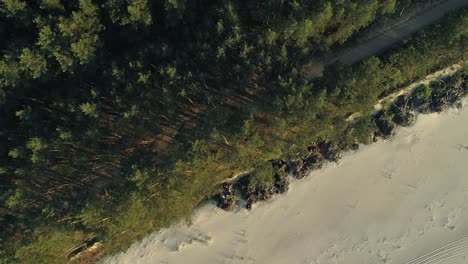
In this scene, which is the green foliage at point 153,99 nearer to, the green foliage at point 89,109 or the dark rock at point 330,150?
the green foliage at point 89,109

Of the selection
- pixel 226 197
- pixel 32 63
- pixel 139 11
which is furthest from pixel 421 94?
pixel 32 63

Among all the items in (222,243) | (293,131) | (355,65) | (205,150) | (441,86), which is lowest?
(222,243)

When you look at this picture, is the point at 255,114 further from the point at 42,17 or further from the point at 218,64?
the point at 42,17

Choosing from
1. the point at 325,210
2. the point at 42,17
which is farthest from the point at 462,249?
the point at 42,17

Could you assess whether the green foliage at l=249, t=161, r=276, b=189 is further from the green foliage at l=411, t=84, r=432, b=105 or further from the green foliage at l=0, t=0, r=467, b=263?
the green foliage at l=411, t=84, r=432, b=105

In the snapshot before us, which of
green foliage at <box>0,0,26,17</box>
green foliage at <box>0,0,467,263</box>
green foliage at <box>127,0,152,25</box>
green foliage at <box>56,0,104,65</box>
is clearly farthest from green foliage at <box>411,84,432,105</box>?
green foliage at <box>0,0,26,17</box>

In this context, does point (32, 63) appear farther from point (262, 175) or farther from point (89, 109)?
point (262, 175)
